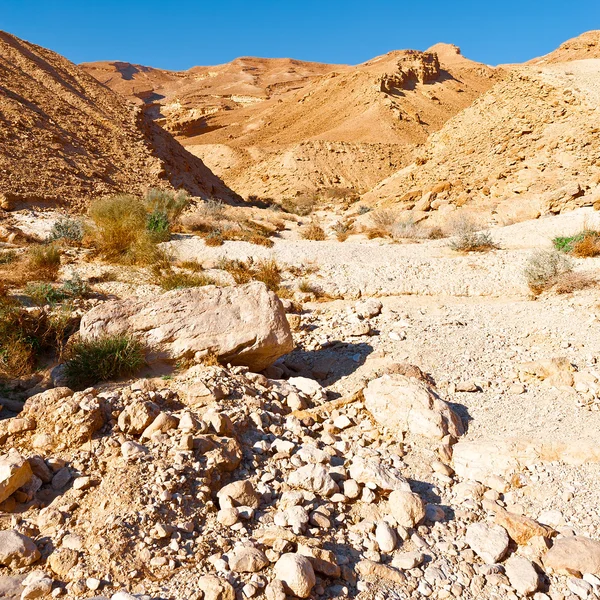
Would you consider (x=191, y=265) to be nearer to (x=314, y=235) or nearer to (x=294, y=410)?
(x=314, y=235)

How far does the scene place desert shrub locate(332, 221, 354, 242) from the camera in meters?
10.9

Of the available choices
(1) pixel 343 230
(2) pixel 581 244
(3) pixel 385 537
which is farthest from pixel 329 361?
(1) pixel 343 230

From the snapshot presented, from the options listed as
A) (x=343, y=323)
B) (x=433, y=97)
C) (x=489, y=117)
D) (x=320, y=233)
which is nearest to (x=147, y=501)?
(x=343, y=323)

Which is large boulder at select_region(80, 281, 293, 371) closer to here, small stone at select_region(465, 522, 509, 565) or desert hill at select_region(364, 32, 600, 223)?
small stone at select_region(465, 522, 509, 565)

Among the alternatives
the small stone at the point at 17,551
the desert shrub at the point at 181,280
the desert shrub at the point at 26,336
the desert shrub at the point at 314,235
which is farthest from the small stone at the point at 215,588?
the desert shrub at the point at 314,235

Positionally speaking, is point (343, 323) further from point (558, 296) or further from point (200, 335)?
point (558, 296)

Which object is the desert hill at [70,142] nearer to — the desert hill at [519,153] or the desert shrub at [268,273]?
the desert shrub at [268,273]

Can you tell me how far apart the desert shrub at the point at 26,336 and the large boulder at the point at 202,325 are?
1.77ft

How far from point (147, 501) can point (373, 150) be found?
24.8 meters

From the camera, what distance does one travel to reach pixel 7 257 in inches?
281

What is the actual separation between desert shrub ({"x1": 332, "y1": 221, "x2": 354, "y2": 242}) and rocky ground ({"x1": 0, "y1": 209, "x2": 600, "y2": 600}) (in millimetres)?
5872

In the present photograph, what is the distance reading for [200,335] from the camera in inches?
161

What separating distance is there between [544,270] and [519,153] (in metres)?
9.07

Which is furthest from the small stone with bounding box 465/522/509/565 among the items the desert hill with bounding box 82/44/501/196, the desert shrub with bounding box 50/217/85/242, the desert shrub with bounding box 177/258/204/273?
the desert hill with bounding box 82/44/501/196
